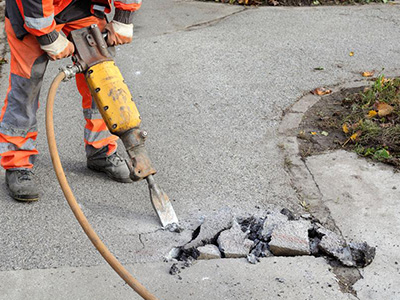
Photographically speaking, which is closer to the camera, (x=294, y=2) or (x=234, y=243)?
(x=234, y=243)

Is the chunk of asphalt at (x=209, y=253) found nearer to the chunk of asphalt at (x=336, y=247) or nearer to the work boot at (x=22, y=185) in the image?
the chunk of asphalt at (x=336, y=247)

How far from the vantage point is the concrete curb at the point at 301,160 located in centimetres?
331

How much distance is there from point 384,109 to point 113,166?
206 centimetres

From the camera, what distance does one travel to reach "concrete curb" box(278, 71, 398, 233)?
3.31 m

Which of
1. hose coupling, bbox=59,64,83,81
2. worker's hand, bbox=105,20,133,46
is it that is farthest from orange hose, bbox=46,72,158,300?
worker's hand, bbox=105,20,133,46

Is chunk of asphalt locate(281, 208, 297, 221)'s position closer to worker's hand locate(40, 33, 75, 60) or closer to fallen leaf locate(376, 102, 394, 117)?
fallen leaf locate(376, 102, 394, 117)

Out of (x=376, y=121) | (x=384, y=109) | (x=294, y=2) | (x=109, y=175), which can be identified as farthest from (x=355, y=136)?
(x=294, y=2)

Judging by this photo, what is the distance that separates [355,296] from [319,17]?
14.3 feet

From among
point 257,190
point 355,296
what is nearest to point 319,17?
point 257,190

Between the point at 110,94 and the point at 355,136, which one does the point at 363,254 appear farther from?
the point at 110,94

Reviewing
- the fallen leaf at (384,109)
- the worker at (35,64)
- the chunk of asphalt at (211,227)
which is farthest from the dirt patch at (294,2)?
the chunk of asphalt at (211,227)

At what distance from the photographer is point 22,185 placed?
3383 mm

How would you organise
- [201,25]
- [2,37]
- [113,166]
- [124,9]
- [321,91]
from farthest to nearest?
[201,25] < [2,37] < [321,91] < [113,166] < [124,9]

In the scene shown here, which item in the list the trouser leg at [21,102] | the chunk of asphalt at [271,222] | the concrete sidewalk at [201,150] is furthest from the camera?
the trouser leg at [21,102]
